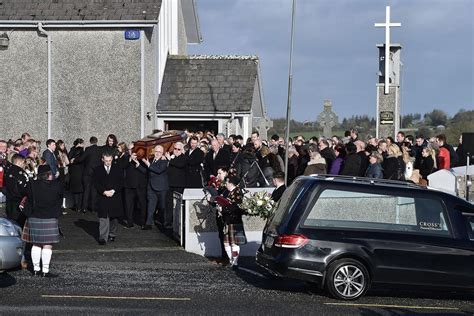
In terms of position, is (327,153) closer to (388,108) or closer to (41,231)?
(41,231)

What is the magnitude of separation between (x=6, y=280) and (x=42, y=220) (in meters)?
1.15

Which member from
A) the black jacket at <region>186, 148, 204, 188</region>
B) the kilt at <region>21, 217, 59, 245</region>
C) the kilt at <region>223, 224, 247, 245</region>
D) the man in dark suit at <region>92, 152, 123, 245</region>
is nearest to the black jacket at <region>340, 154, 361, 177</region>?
the black jacket at <region>186, 148, 204, 188</region>

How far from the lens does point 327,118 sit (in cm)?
2795

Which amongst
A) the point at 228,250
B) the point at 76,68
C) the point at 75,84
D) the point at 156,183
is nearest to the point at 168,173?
the point at 156,183

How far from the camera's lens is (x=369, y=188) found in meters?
13.3

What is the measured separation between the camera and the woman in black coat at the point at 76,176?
2164 cm

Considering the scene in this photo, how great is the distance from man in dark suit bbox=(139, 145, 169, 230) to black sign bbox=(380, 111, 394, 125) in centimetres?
1196

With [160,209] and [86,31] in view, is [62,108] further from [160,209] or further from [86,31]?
[160,209]

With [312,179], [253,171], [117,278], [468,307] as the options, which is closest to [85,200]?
[253,171]

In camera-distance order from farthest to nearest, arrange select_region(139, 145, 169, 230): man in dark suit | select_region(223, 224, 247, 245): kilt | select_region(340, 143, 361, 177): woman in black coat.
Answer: select_region(139, 145, 169, 230): man in dark suit → select_region(340, 143, 361, 177): woman in black coat → select_region(223, 224, 247, 245): kilt

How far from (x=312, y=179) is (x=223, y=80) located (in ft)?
52.0

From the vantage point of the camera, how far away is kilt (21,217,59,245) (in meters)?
14.7

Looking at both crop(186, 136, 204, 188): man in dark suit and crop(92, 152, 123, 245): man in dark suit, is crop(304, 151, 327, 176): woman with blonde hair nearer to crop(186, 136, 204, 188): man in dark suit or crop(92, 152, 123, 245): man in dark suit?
crop(186, 136, 204, 188): man in dark suit

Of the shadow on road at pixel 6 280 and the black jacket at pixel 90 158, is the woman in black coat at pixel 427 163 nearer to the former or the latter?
the black jacket at pixel 90 158
